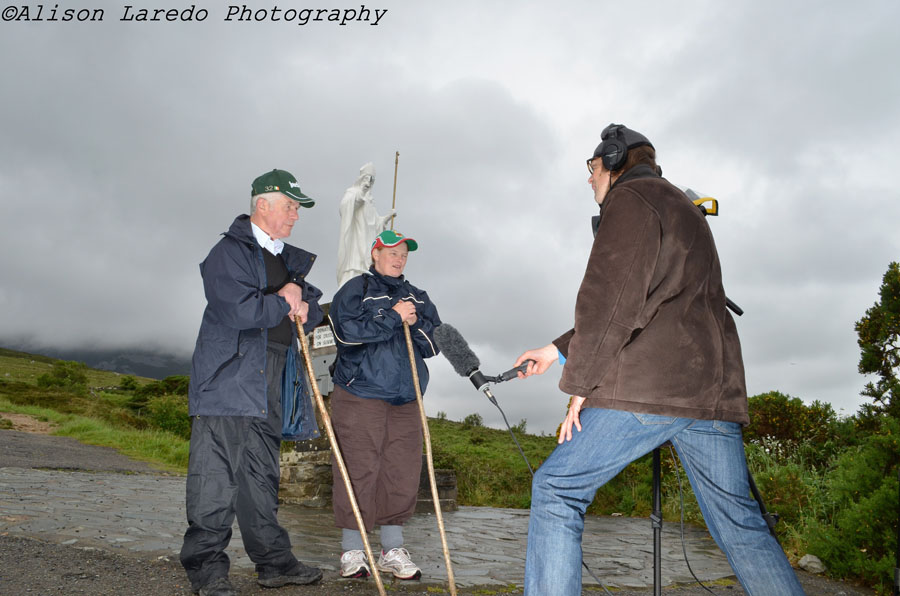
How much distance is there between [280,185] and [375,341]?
1.13 metres

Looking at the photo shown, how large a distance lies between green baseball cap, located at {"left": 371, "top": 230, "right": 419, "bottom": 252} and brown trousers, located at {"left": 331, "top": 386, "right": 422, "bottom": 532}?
3.36 feet

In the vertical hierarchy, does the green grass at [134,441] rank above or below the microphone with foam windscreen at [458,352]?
below

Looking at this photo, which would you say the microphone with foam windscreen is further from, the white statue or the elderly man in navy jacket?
the white statue

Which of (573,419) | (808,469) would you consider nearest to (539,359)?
(573,419)

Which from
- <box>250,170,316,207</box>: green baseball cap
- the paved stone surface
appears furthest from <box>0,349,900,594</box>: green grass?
<box>250,170,316,207</box>: green baseball cap

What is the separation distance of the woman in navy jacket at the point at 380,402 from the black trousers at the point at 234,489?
18.8 inches

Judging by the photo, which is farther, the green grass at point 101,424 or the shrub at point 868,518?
the green grass at point 101,424

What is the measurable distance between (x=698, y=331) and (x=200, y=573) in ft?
9.54

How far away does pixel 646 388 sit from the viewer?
91.0 inches

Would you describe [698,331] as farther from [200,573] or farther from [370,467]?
[200,573]

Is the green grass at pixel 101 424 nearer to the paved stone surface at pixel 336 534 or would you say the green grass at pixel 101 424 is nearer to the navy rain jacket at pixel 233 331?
the paved stone surface at pixel 336 534

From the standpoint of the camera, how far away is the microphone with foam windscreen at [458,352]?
333 centimetres

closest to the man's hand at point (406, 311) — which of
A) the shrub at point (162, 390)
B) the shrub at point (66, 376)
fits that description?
the shrub at point (162, 390)

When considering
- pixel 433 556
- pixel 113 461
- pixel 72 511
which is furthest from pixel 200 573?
pixel 113 461
